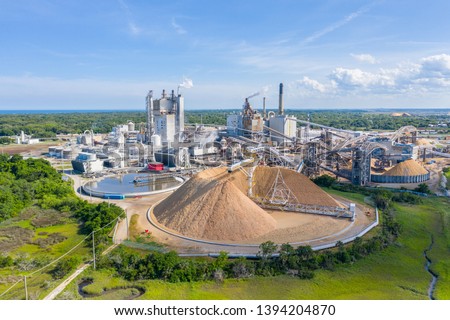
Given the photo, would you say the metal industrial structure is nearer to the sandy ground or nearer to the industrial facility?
the industrial facility

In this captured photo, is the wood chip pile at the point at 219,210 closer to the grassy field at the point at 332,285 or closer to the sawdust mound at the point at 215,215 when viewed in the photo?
the sawdust mound at the point at 215,215

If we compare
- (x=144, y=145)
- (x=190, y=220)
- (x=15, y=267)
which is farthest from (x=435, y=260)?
(x=144, y=145)

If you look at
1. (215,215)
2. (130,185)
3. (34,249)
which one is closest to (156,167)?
(130,185)

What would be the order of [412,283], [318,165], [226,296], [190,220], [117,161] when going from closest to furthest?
1. [226,296]
2. [412,283]
3. [190,220]
4. [318,165]
5. [117,161]

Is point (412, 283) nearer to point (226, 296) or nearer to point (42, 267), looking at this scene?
point (226, 296)

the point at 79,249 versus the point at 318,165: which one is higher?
the point at 318,165

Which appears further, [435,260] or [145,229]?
[145,229]

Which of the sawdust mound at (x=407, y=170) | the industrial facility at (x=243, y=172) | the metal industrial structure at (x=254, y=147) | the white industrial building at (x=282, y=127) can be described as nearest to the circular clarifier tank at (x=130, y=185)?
the industrial facility at (x=243, y=172)
